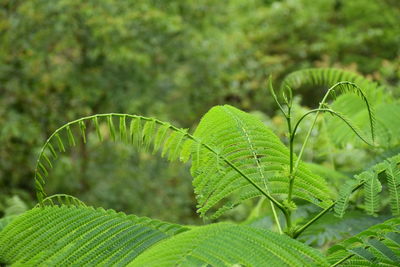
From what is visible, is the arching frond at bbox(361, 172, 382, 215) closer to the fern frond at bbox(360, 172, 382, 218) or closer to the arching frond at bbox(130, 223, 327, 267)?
the fern frond at bbox(360, 172, 382, 218)

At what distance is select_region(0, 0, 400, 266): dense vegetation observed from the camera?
1142mm

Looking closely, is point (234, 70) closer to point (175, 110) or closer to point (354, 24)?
point (175, 110)

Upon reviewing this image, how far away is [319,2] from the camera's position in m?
11.8

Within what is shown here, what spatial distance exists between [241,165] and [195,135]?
16cm

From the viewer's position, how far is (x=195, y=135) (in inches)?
53.2

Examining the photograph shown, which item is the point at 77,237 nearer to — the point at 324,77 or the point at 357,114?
the point at 324,77

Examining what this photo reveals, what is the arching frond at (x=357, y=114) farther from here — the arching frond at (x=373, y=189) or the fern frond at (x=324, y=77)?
the arching frond at (x=373, y=189)

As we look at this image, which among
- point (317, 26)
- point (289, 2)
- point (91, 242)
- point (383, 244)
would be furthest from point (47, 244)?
point (317, 26)

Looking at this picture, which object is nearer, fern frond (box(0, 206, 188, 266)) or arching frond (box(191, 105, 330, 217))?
fern frond (box(0, 206, 188, 266))

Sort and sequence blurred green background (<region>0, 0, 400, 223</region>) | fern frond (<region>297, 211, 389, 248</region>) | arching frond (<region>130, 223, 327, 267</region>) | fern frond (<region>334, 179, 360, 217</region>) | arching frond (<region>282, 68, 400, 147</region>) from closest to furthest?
arching frond (<region>130, 223, 327, 267</region>), fern frond (<region>334, 179, 360, 217</region>), fern frond (<region>297, 211, 389, 248</region>), arching frond (<region>282, 68, 400, 147</region>), blurred green background (<region>0, 0, 400, 223</region>)

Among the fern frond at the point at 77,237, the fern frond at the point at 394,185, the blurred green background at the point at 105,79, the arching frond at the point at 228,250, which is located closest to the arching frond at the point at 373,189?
the fern frond at the point at 394,185

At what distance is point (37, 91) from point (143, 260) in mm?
4704

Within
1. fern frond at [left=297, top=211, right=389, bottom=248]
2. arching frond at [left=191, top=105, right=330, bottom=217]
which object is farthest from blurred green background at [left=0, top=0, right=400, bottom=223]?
arching frond at [left=191, top=105, right=330, bottom=217]

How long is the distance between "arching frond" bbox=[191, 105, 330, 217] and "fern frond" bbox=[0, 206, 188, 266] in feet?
0.46
